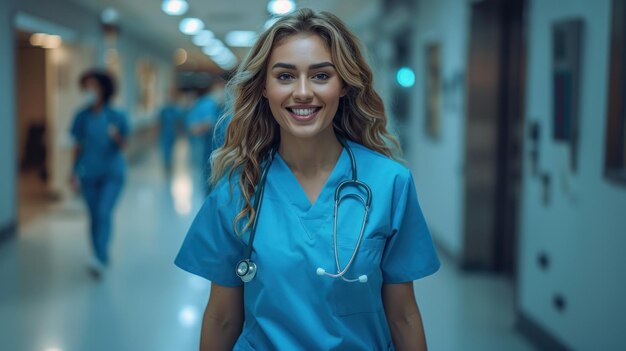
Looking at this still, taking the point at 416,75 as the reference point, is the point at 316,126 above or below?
below

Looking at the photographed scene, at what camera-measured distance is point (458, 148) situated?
215 inches

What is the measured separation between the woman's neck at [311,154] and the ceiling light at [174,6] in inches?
335

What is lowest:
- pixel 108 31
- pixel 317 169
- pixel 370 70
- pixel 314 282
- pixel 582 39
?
pixel 314 282

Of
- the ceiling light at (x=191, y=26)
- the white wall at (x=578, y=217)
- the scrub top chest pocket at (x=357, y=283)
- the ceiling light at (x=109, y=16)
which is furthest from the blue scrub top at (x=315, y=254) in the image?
the ceiling light at (x=191, y=26)

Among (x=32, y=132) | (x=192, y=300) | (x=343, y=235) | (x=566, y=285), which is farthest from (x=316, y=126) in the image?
(x=32, y=132)

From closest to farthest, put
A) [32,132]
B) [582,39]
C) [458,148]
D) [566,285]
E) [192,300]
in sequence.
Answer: [582,39] → [566,285] → [192,300] → [458,148] → [32,132]

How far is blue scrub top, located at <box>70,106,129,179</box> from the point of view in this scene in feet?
16.3

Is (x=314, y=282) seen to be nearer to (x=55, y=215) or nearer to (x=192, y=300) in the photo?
(x=192, y=300)

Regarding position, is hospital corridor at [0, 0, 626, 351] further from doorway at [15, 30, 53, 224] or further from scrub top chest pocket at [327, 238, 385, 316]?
doorway at [15, 30, 53, 224]

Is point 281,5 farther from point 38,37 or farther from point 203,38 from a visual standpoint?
point 203,38

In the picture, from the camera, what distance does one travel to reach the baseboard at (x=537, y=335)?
3.45 meters

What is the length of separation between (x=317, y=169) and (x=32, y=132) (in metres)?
11.7

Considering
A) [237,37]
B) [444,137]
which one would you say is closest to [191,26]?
[237,37]

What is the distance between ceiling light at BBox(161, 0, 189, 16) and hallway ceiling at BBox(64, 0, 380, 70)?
8cm
